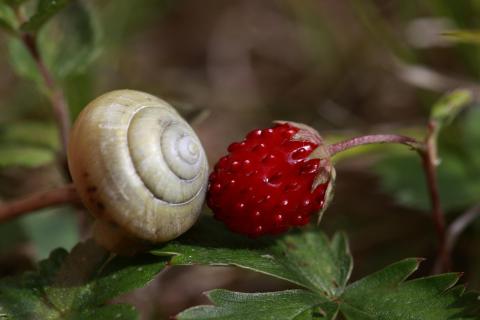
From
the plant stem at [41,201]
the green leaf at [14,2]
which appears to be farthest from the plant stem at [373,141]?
the green leaf at [14,2]

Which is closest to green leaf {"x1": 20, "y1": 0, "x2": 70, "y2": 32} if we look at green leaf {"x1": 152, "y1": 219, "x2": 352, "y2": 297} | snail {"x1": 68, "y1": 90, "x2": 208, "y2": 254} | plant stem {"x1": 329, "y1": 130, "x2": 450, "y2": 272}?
snail {"x1": 68, "y1": 90, "x2": 208, "y2": 254}

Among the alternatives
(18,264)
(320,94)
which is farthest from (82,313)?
(320,94)

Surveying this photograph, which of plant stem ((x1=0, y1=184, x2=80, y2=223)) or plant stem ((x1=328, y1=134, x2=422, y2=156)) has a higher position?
plant stem ((x1=328, y1=134, x2=422, y2=156))

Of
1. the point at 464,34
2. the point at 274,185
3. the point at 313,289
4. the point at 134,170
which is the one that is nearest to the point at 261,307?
the point at 313,289

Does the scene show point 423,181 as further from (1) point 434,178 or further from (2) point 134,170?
(2) point 134,170

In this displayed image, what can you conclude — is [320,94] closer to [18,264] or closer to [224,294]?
[18,264]

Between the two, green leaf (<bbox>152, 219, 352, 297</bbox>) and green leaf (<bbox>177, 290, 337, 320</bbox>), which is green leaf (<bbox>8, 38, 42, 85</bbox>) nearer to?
green leaf (<bbox>152, 219, 352, 297</bbox>)
